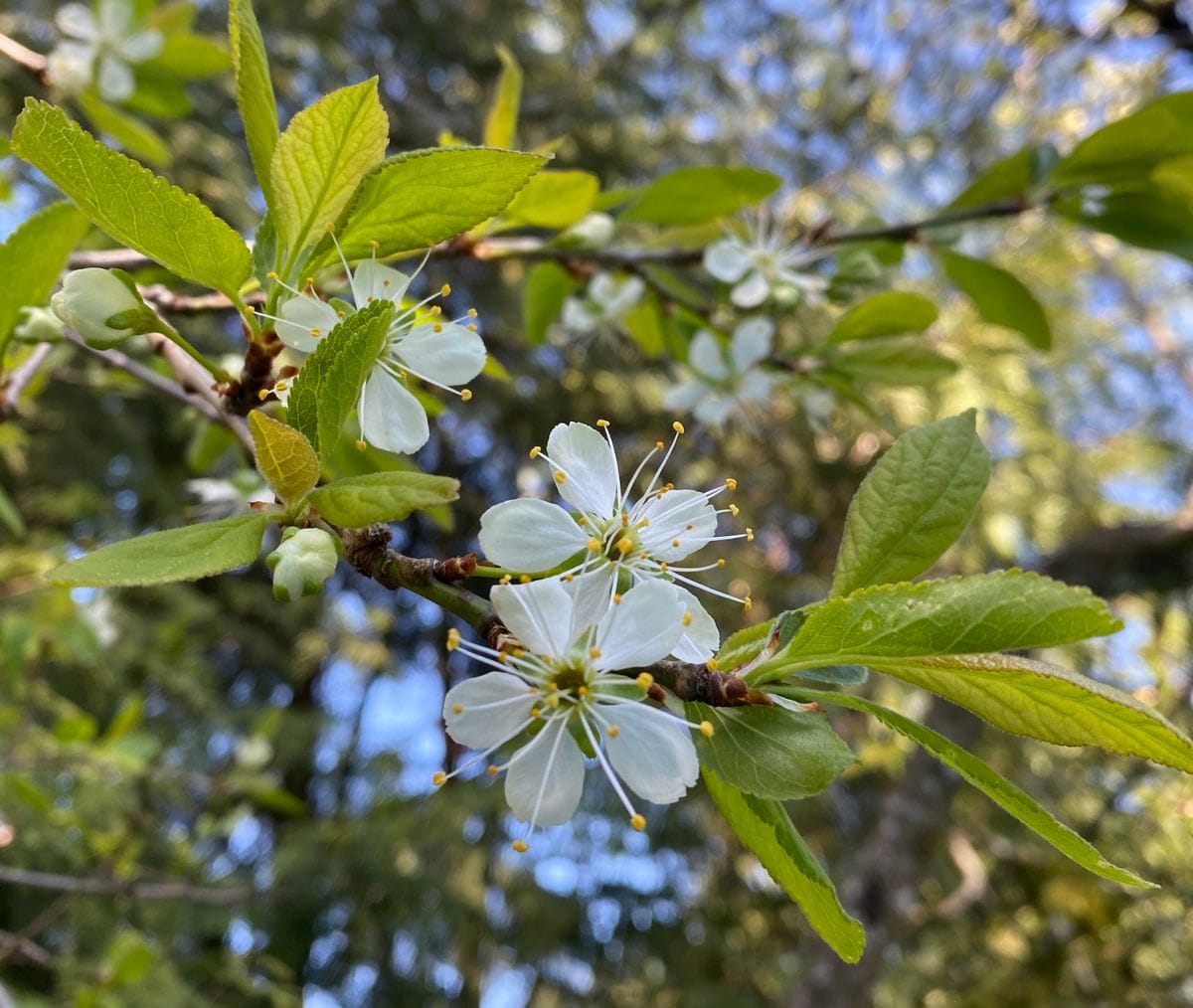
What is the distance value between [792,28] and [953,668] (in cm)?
388

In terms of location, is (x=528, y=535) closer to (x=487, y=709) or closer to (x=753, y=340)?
(x=487, y=709)

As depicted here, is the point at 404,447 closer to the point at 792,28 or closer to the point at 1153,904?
the point at 1153,904

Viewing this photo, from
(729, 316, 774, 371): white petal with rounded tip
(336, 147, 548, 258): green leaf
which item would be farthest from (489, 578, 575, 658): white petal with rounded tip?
(729, 316, 774, 371): white petal with rounded tip

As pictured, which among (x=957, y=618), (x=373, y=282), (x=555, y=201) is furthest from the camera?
(x=555, y=201)

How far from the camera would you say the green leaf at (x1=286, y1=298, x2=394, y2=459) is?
453 millimetres

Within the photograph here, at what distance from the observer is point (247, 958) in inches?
109

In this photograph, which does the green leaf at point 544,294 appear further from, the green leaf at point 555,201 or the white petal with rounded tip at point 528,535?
the white petal with rounded tip at point 528,535

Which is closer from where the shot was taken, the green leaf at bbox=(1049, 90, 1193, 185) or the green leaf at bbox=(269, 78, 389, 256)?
the green leaf at bbox=(269, 78, 389, 256)

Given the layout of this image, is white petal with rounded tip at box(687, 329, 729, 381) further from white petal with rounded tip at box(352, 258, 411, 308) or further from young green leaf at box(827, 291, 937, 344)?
white petal with rounded tip at box(352, 258, 411, 308)

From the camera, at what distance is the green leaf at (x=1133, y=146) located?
36.5 inches

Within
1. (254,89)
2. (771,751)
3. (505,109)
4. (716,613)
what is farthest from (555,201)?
(716,613)

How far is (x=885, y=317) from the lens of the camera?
996 millimetres

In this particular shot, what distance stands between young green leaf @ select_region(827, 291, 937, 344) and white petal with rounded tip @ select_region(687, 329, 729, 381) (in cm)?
17

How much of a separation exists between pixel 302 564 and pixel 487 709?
0.13 metres
